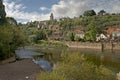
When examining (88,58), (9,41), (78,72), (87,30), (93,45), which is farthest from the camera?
(87,30)

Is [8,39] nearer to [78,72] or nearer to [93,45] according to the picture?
[78,72]

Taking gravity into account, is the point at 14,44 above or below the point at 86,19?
below

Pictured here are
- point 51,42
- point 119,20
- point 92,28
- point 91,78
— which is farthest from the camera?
point 119,20

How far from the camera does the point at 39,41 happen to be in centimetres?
15375

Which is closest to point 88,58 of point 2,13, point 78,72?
point 2,13

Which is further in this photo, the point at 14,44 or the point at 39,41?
the point at 39,41

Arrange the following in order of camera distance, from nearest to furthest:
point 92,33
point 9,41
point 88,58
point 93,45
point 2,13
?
point 9,41 < point 2,13 < point 88,58 < point 93,45 < point 92,33

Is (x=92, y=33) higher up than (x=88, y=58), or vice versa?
(x=92, y=33)

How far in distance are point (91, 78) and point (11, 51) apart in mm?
47883

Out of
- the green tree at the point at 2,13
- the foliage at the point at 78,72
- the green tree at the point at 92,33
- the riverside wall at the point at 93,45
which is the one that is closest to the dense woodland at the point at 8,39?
the green tree at the point at 2,13

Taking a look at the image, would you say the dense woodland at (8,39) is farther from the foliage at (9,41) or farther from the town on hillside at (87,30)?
the town on hillside at (87,30)

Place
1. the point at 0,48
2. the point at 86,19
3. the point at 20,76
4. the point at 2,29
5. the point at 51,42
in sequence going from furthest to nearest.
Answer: the point at 86,19
the point at 51,42
the point at 2,29
the point at 0,48
the point at 20,76

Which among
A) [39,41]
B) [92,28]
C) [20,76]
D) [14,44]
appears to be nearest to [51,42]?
[39,41]

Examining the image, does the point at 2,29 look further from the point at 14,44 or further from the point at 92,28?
the point at 92,28
